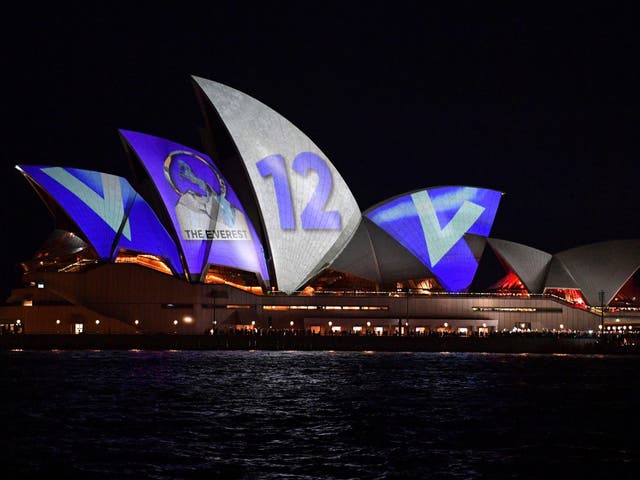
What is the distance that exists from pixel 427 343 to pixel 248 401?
36143 mm

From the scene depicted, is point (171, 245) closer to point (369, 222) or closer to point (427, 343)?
point (369, 222)

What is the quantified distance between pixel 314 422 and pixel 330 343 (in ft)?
128

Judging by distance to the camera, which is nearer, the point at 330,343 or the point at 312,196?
the point at 330,343

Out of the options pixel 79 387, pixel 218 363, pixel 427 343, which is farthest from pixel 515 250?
pixel 79 387

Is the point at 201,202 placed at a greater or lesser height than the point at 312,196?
lesser

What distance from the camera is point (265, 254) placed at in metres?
72.2

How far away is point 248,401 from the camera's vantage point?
34531mm

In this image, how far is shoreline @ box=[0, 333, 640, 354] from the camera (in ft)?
220

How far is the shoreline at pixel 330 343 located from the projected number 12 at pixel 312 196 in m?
8.54

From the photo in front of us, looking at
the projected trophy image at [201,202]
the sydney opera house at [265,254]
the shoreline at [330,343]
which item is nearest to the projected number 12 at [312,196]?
the sydney opera house at [265,254]

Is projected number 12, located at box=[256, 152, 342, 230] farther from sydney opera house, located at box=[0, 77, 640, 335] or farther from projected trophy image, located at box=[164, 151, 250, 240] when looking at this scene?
projected trophy image, located at box=[164, 151, 250, 240]

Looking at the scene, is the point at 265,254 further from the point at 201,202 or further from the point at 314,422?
the point at 314,422

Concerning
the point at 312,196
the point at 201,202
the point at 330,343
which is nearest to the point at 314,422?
the point at 330,343

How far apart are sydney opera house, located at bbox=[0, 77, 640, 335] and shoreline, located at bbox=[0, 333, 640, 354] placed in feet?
8.13
